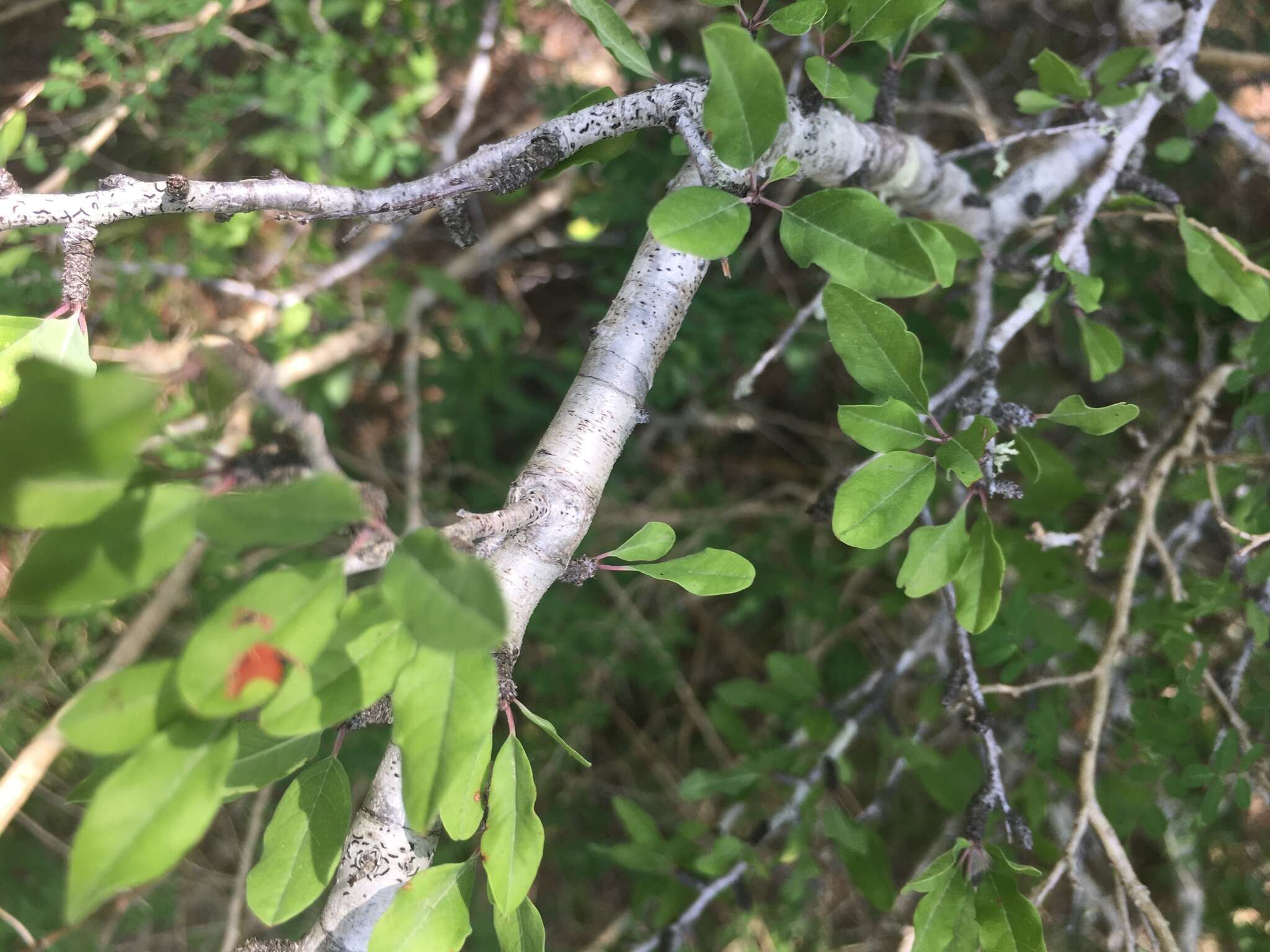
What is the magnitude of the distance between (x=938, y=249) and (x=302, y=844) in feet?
3.27

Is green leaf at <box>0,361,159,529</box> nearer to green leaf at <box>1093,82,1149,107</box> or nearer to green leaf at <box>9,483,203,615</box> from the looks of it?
green leaf at <box>9,483,203,615</box>

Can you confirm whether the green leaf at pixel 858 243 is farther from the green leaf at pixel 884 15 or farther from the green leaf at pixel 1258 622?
the green leaf at pixel 1258 622

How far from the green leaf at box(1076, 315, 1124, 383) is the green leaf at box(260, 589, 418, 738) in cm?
121

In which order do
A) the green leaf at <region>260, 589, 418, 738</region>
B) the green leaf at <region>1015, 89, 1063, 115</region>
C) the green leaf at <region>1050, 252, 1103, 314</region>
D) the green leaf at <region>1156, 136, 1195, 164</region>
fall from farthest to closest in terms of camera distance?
the green leaf at <region>1156, 136, 1195, 164</region>, the green leaf at <region>1015, 89, 1063, 115</region>, the green leaf at <region>1050, 252, 1103, 314</region>, the green leaf at <region>260, 589, 418, 738</region>

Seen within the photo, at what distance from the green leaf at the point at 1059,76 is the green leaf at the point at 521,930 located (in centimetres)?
145

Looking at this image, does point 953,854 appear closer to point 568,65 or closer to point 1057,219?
point 1057,219

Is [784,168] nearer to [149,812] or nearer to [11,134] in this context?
[149,812]

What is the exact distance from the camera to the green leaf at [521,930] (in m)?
0.90

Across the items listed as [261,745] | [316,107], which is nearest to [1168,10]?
[316,107]

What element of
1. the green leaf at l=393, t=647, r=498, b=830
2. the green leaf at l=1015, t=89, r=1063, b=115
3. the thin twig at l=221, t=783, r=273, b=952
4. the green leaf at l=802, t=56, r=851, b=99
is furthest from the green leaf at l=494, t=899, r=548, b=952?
the green leaf at l=1015, t=89, r=1063, b=115

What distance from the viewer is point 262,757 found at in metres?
0.82

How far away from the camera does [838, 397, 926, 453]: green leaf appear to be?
0.99 metres

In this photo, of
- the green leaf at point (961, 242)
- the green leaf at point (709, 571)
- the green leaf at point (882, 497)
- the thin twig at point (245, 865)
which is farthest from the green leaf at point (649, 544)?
the thin twig at point (245, 865)

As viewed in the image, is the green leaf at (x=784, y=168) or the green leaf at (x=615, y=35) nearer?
the green leaf at (x=784, y=168)
